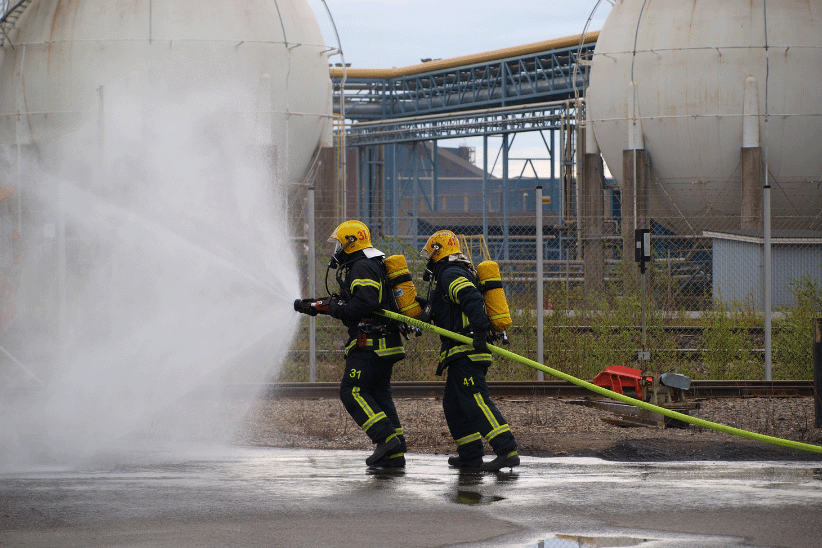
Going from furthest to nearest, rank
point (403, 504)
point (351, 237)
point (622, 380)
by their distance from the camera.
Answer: point (622, 380), point (351, 237), point (403, 504)

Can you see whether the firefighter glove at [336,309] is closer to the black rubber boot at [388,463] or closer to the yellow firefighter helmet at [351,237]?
the yellow firefighter helmet at [351,237]

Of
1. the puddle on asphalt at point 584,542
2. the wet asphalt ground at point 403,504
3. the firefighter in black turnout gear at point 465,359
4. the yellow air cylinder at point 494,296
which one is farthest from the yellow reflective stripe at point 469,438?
the puddle on asphalt at point 584,542

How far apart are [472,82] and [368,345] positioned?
31.2 m

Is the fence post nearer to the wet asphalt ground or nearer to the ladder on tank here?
the wet asphalt ground

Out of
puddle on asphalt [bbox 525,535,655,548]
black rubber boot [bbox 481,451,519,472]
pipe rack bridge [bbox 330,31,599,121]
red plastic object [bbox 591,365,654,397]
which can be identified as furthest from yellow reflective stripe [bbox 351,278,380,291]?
pipe rack bridge [bbox 330,31,599,121]

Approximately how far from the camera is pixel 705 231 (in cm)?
1817

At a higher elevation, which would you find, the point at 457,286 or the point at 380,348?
the point at 457,286

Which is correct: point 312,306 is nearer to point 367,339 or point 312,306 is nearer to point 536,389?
point 367,339

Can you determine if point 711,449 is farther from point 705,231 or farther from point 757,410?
point 705,231

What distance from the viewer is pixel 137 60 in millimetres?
17250

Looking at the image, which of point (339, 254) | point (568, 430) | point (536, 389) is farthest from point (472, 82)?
point (339, 254)

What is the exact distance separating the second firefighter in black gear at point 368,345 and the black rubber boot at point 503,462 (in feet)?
2.15

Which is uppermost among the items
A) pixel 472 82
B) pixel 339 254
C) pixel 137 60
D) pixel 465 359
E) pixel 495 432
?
pixel 472 82

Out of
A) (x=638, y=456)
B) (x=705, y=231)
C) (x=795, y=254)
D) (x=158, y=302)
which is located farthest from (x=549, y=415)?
(x=705, y=231)
